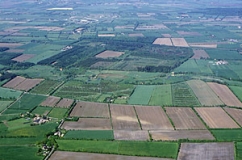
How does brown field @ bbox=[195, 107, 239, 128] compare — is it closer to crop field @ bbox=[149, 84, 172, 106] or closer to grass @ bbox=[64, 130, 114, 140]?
crop field @ bbox=[149, 84, 172, 106]

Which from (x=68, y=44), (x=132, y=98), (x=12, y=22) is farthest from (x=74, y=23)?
(x=132, y=98)

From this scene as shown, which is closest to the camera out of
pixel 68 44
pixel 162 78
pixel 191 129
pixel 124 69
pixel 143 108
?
pixel 191 129

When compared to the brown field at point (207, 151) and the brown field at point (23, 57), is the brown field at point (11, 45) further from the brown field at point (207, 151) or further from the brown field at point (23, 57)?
the brown field at point (207, 151)

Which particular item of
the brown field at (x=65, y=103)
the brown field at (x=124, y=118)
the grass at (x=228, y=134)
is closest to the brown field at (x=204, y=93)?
the grass at (x=228, y=134)

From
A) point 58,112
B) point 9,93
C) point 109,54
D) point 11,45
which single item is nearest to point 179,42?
point 109,54

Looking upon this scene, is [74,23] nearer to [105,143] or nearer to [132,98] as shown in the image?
[132,98]

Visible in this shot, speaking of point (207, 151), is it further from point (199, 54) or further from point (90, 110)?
point (199, 54)
